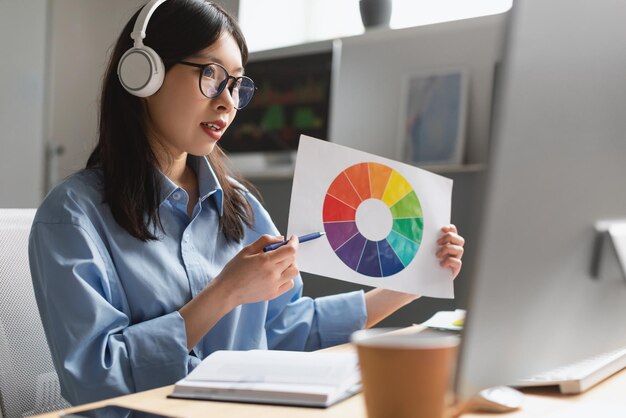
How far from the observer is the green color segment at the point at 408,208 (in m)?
1.15

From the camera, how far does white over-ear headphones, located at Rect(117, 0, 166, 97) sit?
1.21 metres

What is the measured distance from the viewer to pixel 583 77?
2.04ft

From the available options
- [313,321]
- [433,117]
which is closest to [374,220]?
[313,321]

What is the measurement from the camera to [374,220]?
1154 millimetres

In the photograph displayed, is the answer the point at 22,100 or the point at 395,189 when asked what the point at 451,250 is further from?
the point at 22,100

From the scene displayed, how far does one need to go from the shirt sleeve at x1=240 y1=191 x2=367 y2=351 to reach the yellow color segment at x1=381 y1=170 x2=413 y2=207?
0.88 ft

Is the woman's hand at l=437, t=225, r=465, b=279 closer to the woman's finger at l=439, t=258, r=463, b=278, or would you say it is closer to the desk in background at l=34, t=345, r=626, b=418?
the woman's finger at l=439, t=258, r=463, b=278

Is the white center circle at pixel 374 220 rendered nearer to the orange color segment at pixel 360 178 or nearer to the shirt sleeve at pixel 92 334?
the orange color segment at pixel 360 178

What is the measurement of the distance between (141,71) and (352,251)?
1.49 ft

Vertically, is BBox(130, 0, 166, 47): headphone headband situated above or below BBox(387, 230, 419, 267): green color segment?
above

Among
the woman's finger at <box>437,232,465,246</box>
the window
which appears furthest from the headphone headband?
the window

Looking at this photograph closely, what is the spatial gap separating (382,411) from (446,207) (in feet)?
2.08

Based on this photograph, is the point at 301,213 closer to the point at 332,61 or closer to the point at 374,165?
the point at 374,165

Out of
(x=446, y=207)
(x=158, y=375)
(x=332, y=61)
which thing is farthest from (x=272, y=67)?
(x=158, y=375)
